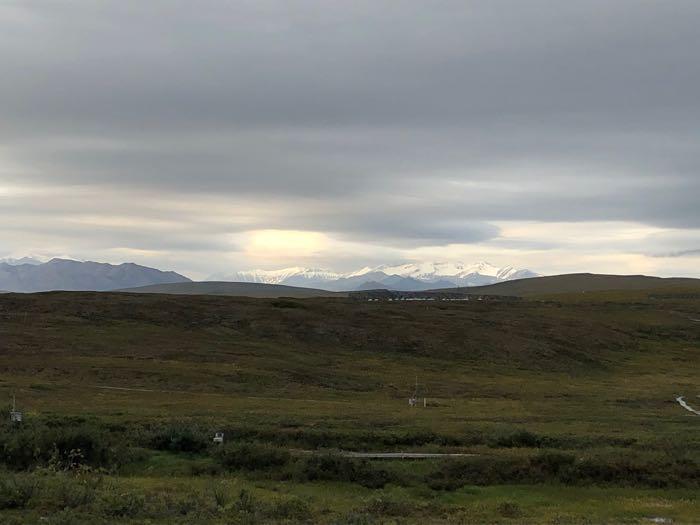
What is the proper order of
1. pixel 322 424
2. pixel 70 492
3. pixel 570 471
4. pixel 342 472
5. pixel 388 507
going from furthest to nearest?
1. pixel 322 424
2. pixel 570 471
3. pixel 342 472
4. pixel 388 507
5. pixel 70 492

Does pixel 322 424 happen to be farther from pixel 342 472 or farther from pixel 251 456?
pixel 342 472

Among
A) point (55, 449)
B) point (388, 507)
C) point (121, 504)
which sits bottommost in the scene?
point (388, 507)

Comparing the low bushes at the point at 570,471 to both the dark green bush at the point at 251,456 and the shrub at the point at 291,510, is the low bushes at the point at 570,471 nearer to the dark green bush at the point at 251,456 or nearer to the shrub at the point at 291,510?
the dark green bush at the point at 251,456

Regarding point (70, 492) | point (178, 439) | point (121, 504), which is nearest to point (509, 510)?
point (121, 504)

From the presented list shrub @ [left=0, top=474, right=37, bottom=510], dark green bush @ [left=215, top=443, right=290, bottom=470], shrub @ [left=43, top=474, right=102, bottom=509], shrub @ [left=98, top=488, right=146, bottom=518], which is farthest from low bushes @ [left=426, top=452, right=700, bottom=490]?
shrub @ [left=0, top=474, right=37, bottom=510]

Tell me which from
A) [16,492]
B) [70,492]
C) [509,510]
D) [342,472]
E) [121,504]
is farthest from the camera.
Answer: [342,472]

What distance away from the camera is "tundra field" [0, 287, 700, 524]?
22781mm

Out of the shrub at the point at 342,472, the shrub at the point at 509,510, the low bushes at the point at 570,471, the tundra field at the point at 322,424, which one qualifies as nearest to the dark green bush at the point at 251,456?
the tundra field at the point at 322,424

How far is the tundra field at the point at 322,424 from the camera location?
74.7ft

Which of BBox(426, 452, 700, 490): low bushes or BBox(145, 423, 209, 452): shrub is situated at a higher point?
BBox(145, 423, 209, 452): shrub

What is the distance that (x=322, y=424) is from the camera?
36188 millimetres

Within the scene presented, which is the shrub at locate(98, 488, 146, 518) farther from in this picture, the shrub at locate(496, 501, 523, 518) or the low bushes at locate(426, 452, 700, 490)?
the low bushes at locate(426, 452, 700, 490)

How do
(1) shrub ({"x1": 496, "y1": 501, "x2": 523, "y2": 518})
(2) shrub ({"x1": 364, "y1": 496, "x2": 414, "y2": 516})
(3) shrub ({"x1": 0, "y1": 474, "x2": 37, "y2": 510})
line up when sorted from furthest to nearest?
1. (1) shrub ({"x1": 496, "y1": 501, "x2": 523, "y2": 518})
2. (2) shrub ({"x1": 364, "y1": 496, "x2": 414, "y2": 516})
3. (3) shrub ({"x1": 0, "y1": 474, "x2": 37, "y2": 510})

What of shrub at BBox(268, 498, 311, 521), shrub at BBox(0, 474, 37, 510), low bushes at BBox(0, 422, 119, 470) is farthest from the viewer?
low bushes at BBox(0, 422, 119, 470)
